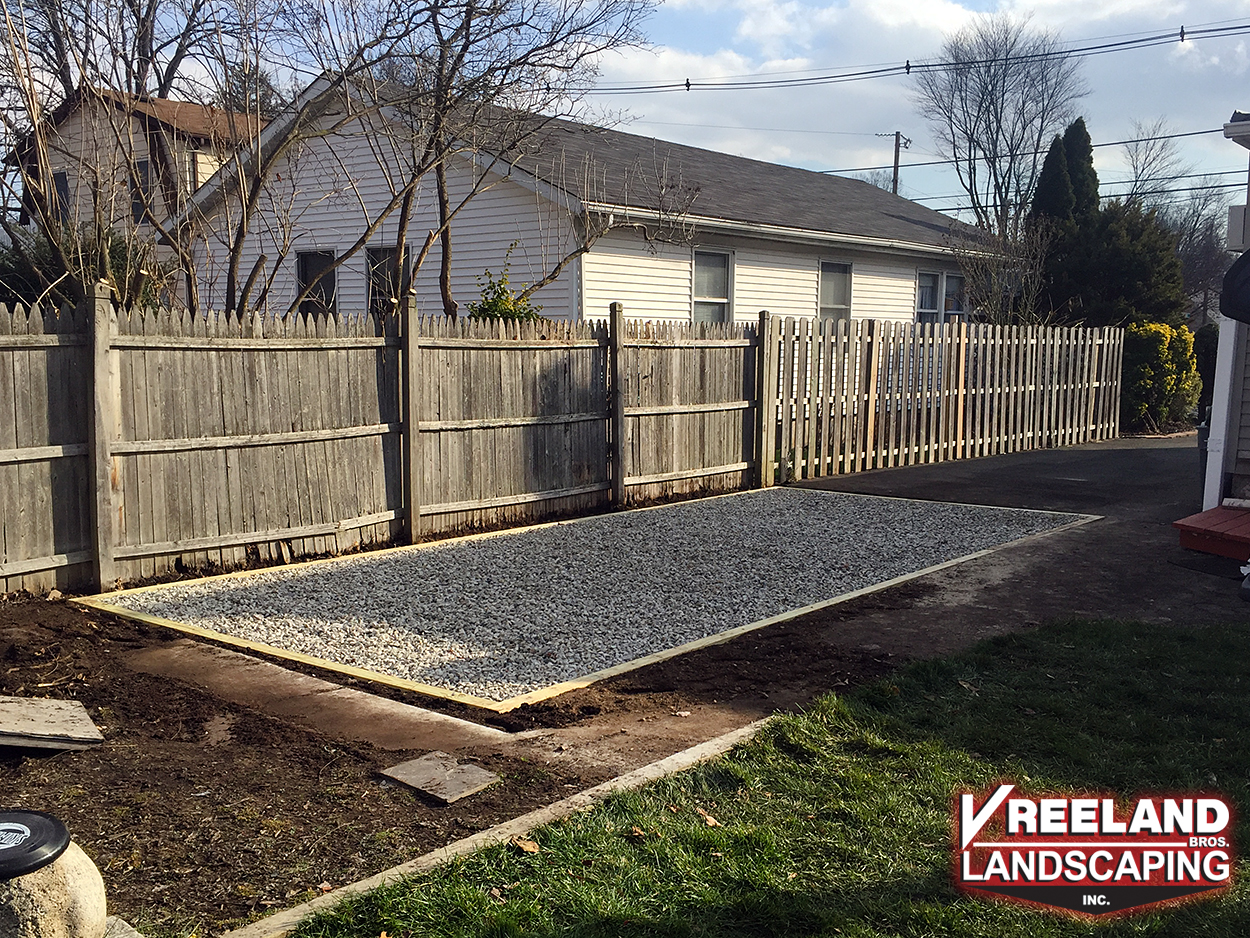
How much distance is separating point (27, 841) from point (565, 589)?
Answer: 5.30m

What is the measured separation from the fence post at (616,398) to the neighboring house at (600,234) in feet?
9.24

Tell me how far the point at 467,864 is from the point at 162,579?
17.6ft

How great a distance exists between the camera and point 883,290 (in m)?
20.5

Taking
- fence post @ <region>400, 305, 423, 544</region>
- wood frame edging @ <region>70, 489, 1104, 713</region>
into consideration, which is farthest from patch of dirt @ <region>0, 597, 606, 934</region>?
fence post @ <region>400, 305, 423, 544</region>

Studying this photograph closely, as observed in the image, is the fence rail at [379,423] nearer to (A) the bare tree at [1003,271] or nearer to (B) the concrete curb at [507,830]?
(B) the concrete curb at [507,830]

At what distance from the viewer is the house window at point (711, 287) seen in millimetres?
16781

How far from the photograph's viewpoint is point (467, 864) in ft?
11.9

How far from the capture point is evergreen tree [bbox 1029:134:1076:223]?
1010 inches

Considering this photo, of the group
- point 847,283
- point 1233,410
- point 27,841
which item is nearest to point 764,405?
point 1233,410

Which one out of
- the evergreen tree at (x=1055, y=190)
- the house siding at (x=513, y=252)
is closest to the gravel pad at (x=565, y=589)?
the house siding at (x=513, y=252)

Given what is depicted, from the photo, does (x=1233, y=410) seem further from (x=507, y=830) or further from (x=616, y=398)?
(x=507, y=830)

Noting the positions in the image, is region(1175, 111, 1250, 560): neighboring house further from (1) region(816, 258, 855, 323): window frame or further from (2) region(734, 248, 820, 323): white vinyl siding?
(1) region(816, 258, 855, 323): window frame

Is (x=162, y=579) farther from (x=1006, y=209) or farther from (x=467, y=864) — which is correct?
(x=1006, y=209)

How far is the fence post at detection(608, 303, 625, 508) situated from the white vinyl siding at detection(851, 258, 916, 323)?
916cm
